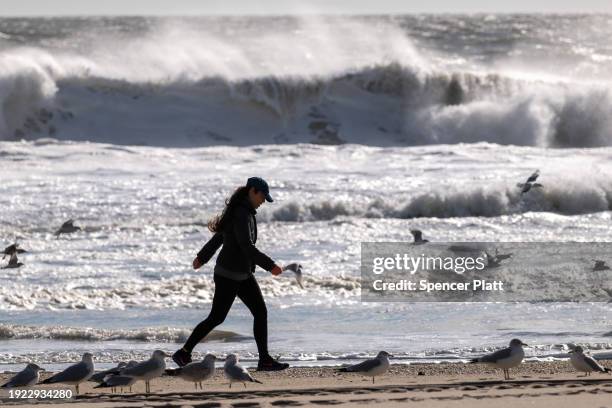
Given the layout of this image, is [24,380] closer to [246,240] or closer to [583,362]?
[246,240]

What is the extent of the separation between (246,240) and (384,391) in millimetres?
1202

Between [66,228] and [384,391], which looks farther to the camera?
[66,228]

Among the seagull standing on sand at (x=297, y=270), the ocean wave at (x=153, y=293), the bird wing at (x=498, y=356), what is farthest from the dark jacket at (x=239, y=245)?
the seagull standing on sand at (x=297, y=270)

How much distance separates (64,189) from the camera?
20.8 m

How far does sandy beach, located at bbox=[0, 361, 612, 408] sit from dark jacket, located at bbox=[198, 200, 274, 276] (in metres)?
0.69

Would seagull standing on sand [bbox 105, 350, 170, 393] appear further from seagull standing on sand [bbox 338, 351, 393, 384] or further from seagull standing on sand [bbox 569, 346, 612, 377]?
seagull standing on sand [bbox 569, 346, 612, 377]

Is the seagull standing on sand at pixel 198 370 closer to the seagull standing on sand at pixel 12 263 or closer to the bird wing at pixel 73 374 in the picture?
the bird wing at pixel 73 374

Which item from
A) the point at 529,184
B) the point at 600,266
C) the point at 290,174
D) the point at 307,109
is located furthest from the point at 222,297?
the point at 307,109

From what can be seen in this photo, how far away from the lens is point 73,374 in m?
7.24

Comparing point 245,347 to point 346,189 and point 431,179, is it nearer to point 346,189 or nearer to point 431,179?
point 346,189

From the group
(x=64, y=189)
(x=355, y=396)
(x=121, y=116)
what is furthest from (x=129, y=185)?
(x=355, y=396)

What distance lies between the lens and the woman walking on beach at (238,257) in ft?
25.1

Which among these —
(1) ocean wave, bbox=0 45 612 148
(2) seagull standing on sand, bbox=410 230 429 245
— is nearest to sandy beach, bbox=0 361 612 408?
(2) seagull standing on sand, bbox=410 230 429 245

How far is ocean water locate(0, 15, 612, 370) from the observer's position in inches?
415
